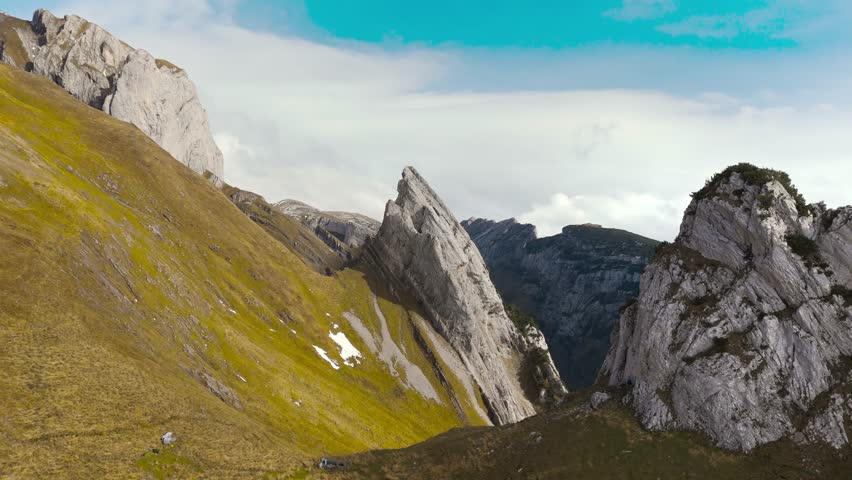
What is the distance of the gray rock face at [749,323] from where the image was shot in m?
37.6

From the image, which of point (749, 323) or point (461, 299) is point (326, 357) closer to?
point (461, 299)

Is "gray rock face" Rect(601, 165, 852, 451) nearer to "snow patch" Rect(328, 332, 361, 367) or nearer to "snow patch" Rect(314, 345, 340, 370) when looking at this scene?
"snow patch" Rect(314, 345, 340, 370)

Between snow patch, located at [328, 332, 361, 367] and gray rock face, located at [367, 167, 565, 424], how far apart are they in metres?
32.6

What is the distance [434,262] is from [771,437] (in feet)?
381

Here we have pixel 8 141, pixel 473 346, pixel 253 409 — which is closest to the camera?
pixel 253 409

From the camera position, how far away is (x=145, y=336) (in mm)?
61562

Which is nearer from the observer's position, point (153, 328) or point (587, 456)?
point (587, 456)

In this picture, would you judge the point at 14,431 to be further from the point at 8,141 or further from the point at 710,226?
the point at 8,141

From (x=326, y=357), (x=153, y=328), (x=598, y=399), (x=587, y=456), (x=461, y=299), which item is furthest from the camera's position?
(x=461, y=299)

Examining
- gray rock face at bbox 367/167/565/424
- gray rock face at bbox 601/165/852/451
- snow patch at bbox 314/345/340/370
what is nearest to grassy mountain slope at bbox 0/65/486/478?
snow patch at bbox 314/345/340/370

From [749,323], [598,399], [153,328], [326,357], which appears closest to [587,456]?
[598,399]

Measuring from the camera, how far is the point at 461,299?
147 metres

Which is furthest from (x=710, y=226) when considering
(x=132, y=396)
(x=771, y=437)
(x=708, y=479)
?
(x=132, y=396)

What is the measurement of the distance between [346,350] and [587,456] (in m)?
85.9
